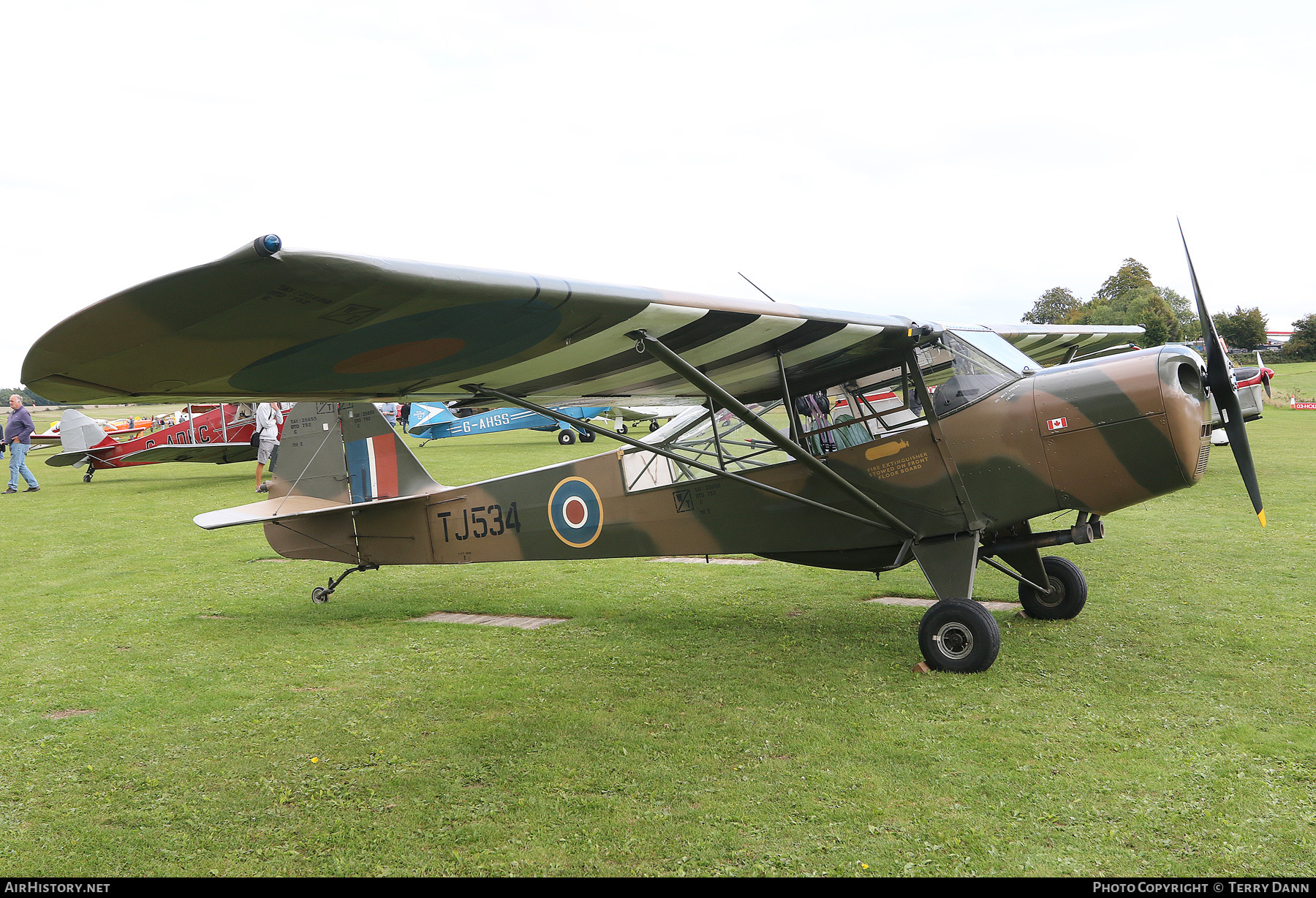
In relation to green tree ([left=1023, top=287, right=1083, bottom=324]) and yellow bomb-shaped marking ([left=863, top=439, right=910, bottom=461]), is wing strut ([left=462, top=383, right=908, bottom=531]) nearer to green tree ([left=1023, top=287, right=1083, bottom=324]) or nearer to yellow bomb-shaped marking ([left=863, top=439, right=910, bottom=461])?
yellow bomb-shaped marking ([left=863, top=439, right=910, bottom=461])

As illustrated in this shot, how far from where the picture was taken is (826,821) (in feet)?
11.2

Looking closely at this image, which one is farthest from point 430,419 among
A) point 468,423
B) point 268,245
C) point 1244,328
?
point 1244,328

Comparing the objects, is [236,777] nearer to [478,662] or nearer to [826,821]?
[478,662]

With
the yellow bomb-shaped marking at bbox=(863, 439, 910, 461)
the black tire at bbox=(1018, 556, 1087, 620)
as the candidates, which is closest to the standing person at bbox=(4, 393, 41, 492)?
the yellow bomb-shaped marking at bbox=(863, 439, 910, 461)

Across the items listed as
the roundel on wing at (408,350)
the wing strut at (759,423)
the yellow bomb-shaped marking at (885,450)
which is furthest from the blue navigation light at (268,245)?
the yellow bomb-shaped marking at (885,450)

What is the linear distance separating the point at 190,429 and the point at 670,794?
2096cm

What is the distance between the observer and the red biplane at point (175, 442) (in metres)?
20.7

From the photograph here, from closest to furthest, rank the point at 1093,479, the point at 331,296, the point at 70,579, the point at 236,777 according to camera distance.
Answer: the point at 331,296
the point at 236,777
the point at 1093,479
the point at 70,579

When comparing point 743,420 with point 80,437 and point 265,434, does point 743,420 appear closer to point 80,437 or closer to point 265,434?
point 265,434

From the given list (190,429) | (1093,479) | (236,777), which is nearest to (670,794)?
(236,777)

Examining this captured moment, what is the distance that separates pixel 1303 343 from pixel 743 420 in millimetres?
89153

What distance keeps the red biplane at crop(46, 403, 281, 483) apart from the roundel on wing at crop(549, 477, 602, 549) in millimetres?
16599

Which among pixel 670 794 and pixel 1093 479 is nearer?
pixel 670 794

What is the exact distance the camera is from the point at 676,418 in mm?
7059
